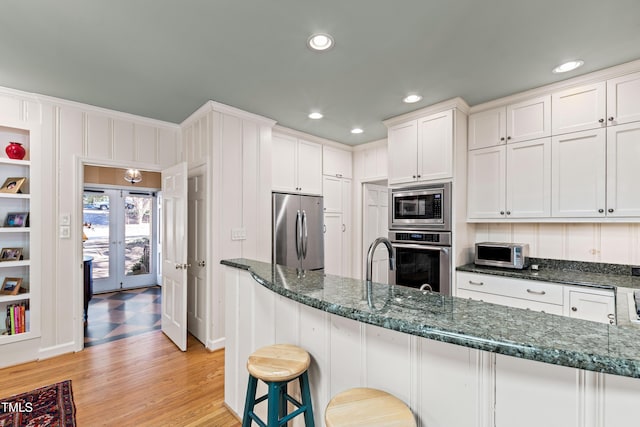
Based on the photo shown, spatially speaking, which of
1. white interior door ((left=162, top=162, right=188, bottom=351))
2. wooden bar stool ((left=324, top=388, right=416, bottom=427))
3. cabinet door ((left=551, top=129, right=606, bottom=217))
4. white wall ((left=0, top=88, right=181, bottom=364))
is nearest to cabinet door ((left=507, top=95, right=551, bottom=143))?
cabinet door ((left=551, top=129, right=606, bottom=217))

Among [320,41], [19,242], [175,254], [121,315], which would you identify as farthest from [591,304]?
[121,315]

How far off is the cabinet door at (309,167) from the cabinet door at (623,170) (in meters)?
2.96

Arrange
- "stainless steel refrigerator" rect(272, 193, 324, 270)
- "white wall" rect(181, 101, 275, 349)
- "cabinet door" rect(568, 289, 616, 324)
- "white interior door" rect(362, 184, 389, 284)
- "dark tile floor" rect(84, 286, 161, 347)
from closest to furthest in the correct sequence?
"cabinet door" rect(568, 289, 616, 324) → "white wall" rect(181, 101, 275, 349) → "dark tile floor" rect(84, 286, 161, 347) → "stainless steel refrigerator" rect(272, 193, 324, 270) → "white interior door" rect(362, 184, 389, 284)

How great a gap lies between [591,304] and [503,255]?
71cm

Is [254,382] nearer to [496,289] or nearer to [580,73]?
[496,289]

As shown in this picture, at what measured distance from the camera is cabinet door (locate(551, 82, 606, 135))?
2348mm

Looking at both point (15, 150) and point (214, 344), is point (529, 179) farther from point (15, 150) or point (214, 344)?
point (15, 150)

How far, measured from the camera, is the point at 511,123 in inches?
110

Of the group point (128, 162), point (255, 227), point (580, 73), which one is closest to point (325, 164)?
point (255, 227)

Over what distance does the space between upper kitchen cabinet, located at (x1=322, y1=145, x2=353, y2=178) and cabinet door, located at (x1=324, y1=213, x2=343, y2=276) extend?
64cm

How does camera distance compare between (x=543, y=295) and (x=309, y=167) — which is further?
(x=309, y=167)

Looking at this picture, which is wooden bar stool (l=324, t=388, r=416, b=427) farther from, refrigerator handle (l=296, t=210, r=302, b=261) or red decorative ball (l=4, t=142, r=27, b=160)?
red decorative ball (l=4, t=142, r=27, b=160)

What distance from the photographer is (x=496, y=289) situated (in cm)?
261

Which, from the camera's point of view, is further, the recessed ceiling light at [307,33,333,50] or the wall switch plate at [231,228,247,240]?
the wall switch plate at [231,228,247,240]
